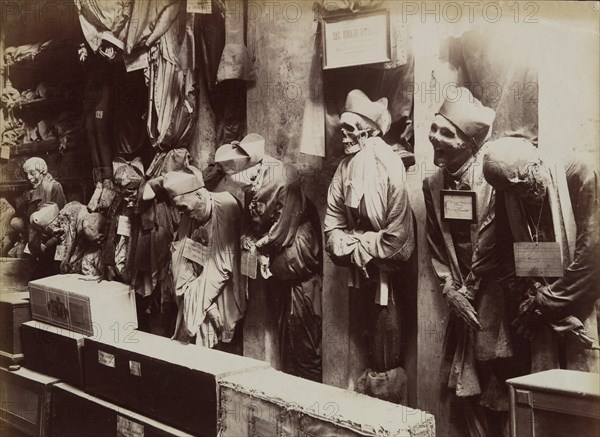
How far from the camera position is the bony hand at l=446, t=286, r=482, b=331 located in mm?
2484

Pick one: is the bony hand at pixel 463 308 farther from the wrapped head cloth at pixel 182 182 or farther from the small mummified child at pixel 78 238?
the small mummified child at pixel 78 238

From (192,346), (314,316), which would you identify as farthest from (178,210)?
(314,316)

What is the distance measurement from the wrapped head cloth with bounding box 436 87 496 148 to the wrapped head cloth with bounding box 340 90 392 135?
0.38 metres

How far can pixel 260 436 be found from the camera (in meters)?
2.74

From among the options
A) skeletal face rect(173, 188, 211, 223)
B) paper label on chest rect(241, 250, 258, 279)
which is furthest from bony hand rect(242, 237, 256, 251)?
skeletal face rect(173, 188, 211, 223)

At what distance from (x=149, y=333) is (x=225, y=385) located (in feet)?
4.18

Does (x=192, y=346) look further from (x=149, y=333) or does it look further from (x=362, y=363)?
(x=362, y=363)

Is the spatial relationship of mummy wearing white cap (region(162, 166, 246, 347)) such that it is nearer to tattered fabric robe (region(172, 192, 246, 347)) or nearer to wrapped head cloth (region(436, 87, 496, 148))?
tattered fabric robe (region(172, 192, 246, 347))

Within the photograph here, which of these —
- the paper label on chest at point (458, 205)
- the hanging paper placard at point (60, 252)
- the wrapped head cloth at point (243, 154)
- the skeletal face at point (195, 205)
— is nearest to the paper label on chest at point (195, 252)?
the skeletal face at point (195, 205)

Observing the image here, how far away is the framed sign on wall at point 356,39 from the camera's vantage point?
2777 millimetres

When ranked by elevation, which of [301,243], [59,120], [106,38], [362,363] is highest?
[106,38]

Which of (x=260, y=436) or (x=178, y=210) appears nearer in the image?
(x=260, y=436)

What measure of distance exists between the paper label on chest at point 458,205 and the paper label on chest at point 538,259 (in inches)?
10.0

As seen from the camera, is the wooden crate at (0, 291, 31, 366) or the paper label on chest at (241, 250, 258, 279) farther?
the wooden crate at (0, 291, 31, 366)
